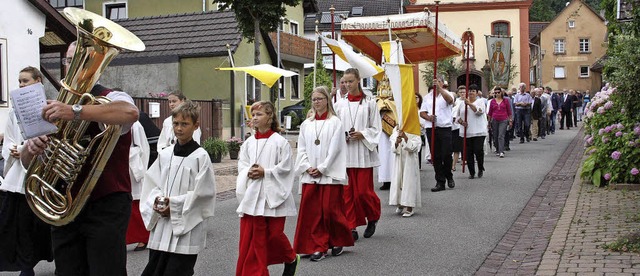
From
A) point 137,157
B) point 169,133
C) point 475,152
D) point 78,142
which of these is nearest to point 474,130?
point 475,152

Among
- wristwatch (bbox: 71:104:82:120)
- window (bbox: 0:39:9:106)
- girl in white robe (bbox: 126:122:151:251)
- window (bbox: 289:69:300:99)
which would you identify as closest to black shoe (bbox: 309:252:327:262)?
girl in white robe (bbox: 126:122:151:251)

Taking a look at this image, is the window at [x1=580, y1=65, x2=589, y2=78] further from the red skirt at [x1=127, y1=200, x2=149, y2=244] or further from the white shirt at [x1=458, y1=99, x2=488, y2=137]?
the red skirt at [x1=127, y1=200, x2=149, y2=244]

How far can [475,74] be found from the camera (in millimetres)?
52656

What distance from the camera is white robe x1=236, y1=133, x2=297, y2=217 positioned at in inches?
265

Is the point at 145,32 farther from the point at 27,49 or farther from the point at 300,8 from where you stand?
the point at 300,8

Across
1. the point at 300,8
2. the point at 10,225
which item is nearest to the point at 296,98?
the point at 300,8

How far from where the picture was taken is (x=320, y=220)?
780 centimetres

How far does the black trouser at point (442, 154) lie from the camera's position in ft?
44.0

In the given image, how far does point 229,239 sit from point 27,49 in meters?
12.2

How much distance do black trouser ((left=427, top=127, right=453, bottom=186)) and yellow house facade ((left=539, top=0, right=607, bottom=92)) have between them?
64.2m

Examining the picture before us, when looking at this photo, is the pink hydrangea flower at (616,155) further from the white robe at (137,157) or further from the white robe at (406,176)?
the white robe at (137,157)

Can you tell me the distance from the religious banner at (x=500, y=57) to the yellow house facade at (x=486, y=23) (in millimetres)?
4574

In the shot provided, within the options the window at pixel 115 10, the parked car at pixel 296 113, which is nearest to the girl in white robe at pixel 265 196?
the parked car at pixel 296 113

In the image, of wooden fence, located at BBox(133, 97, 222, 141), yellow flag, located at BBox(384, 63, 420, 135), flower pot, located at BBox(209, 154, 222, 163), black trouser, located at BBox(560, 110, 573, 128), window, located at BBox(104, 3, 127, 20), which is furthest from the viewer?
window, located at BBox(104, 3, 127, 20)
